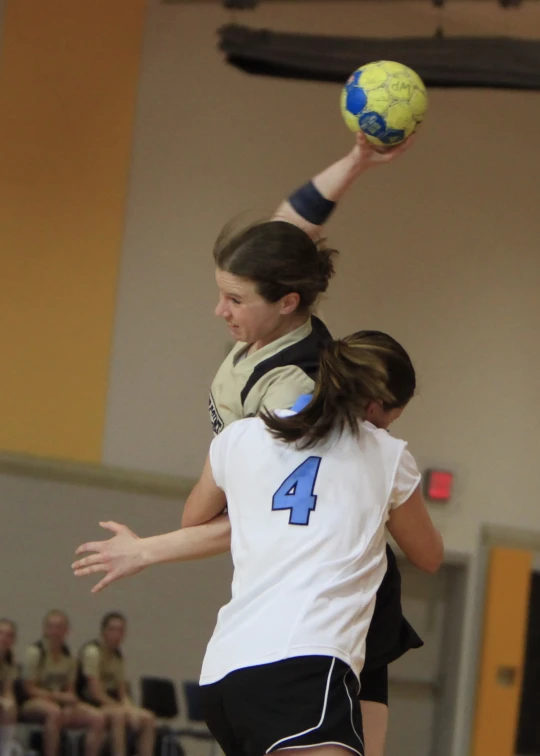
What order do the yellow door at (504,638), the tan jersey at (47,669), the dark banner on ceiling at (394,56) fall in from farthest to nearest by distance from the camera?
1. the yellow door at (504,638)
2. the tan jersey at (47,669)
3. the dark banner on ceiling at (394,56)

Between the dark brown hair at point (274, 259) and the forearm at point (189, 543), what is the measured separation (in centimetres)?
49

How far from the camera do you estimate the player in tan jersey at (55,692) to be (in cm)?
507

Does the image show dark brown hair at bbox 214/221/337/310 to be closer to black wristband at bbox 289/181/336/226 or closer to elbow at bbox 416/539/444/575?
black wristband at bbox 289/181/336/226

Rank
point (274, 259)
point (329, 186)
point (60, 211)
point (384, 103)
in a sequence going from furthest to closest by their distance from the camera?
1. point (60, 211)
2. point (384, 103)
3. point (329, 186)
4. point (274, 259)

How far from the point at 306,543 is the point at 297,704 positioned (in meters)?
0.27

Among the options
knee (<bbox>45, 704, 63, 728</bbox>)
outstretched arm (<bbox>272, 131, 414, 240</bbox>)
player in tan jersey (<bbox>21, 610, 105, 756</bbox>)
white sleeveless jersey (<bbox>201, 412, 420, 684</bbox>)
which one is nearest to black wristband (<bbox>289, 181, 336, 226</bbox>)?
outstretched arm (<bbox>272, 131, 414, 240</bbox>)

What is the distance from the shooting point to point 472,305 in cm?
611

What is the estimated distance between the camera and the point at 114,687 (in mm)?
5262

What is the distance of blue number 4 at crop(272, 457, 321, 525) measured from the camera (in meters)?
1.83

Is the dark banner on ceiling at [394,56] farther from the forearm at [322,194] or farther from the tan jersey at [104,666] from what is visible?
the tan jersey at [104,666]

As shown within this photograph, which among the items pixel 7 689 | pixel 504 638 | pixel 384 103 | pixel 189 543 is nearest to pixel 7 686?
pixel 7 689

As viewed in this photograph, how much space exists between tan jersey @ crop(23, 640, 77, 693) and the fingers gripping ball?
134 inches

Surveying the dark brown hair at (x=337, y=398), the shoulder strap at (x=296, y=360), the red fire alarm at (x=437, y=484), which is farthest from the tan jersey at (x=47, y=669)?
the dark brown hair at (x=337, y=398)

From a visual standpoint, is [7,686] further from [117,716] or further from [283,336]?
[283,336]
